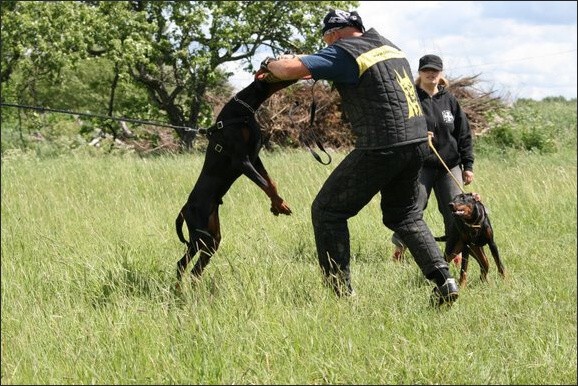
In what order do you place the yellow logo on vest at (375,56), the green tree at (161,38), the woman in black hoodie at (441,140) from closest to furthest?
1. the yellow logo on vest at (375,56)
2. the woman in black hoodie at (441,140)
3. the green tree at (161,38)

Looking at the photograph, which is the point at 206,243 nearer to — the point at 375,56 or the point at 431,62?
the point at 375,56

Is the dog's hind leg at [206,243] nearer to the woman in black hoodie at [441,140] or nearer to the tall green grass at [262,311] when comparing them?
the tall green grass at [262,311]

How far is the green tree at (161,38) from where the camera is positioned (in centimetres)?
1991

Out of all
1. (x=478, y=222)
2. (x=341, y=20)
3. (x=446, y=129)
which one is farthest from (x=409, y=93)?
(x=446, y=129)

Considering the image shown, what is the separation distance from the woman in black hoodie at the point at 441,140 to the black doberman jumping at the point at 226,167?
1764 mm

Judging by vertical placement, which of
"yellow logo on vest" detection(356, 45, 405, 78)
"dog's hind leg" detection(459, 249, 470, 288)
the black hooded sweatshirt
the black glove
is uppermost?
"yellow logo on vest" detection(356, 45, 405, 78)

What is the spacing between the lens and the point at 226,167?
4602mm

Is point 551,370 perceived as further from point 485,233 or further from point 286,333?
point 485,233

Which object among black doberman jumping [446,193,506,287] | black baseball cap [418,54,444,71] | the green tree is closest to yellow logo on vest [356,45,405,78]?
black doberman jumping [446,193,506,287]

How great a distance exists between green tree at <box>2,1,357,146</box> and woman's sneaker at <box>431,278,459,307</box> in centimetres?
1574

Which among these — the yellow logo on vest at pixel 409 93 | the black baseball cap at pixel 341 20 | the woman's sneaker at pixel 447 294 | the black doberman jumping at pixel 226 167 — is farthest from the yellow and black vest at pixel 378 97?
the woman's sneaker at pixel 447 294

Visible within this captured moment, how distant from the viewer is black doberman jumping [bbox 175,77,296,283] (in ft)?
14.6

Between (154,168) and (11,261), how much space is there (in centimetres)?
493

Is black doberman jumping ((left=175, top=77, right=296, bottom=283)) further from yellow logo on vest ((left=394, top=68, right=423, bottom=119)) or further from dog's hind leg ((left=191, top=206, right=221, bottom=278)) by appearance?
yellow logo on vest ((left=394, top=68, right=423, bottom=119))
